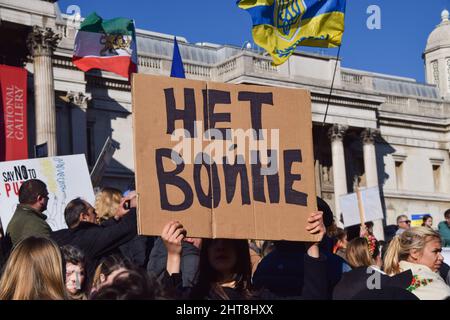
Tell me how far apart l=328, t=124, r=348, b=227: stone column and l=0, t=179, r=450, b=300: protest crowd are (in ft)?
101

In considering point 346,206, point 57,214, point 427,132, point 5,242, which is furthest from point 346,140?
point 5,242

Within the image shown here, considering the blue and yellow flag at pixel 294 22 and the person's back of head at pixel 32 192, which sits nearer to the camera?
the person's back of head at pixel 32 192

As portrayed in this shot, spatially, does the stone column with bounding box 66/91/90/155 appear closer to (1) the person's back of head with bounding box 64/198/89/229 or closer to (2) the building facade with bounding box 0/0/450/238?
(2) the building facade with bounding box 0/0/450/238

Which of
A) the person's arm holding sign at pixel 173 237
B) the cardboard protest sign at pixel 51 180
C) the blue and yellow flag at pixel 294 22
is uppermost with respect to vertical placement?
the blue and yellow flag at pixel 294 22

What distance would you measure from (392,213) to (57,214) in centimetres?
3189

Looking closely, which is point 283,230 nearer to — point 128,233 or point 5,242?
point 128,233

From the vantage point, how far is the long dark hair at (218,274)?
17.3 ft

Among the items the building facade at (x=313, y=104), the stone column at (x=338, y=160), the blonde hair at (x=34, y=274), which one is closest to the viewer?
the blonde hair at (x=34, y=274)

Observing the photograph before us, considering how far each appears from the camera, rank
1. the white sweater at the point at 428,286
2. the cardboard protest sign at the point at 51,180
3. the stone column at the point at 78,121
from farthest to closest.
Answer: the stone column at the point at 78,121 < the cardboard protest sign at the point at 51,180 < the white sweater at the point at 428,286

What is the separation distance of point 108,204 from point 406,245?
8.22 ft

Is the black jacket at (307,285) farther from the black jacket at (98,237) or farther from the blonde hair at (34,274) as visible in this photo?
the black jacket at (98,237)

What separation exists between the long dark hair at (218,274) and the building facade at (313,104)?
20.9 m

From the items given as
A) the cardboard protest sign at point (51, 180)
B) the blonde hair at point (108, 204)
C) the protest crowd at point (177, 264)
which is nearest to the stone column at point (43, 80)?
the cardboard protest sign at point (51, 180)

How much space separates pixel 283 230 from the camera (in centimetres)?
542
